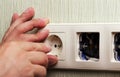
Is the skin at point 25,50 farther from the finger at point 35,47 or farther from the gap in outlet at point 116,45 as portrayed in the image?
the gap in outlet at point 116,45

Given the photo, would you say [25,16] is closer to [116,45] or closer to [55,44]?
[55,44]

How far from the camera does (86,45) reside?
55 centimetres

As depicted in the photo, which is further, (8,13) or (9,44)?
(8,13)

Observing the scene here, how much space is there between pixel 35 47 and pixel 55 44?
0.16 ft

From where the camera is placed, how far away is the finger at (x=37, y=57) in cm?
Result: 53

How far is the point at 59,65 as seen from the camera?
568 mm

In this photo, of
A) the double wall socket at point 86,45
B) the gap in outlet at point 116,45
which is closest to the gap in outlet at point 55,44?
the double wall socket at point 86,45

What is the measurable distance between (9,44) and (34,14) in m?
0.11

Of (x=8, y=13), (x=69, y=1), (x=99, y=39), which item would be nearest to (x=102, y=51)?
(x=99, y=39)

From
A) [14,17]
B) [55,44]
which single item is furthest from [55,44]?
[14,17]

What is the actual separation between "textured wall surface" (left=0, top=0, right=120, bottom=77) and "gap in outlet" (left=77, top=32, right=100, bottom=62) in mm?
29

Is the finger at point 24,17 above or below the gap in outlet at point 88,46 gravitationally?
above

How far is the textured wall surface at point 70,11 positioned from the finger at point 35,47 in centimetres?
6

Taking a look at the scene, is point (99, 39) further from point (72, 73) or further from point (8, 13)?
point (8, 13)
